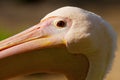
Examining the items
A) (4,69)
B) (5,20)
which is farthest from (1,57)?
(5,20)

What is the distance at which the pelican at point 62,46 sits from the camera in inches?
159

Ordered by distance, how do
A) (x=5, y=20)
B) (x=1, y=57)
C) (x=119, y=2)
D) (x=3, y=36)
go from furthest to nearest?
(x=119, y=2) < (x=5, y=20) < (x=3, y=36) < (x=1, y=57)

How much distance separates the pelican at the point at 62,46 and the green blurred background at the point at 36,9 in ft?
33.7

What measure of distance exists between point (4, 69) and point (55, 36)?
20.7 inches

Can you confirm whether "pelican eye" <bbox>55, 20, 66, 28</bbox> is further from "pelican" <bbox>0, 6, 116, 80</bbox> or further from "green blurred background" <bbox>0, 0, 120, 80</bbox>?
"green blurred background" <bbox>0, 0, 120, 80</bbox>

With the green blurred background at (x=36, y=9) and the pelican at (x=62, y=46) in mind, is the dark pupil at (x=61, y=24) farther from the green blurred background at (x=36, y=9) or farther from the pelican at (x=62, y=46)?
the green blurred background at (x=36, y=9)

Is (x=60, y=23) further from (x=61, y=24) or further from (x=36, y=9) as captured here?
(x=36, y=9)

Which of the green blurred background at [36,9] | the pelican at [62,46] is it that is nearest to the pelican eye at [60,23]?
the pelican at [62,46]

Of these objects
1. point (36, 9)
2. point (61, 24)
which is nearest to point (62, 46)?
point (61, 24)

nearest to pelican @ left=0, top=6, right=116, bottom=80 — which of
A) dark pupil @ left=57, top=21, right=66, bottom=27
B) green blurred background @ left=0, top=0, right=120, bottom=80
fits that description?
dark pupil @ left=57, top=21, right=66, bottom=27

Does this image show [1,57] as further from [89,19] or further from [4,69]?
[89,19]

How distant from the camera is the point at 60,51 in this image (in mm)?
4117

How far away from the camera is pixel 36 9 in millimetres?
16812

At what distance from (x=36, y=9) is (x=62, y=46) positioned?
1280cm
